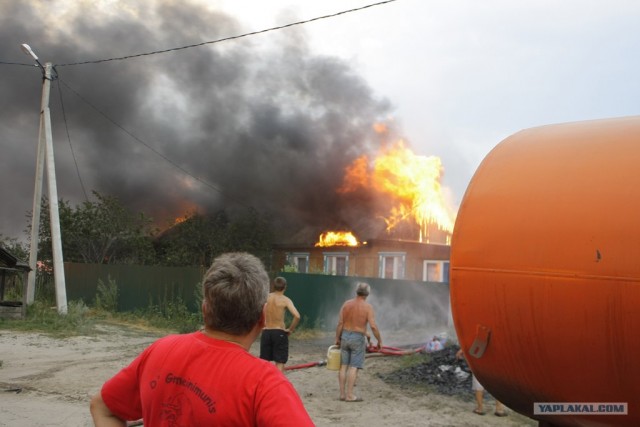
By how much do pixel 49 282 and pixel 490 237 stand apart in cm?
2080

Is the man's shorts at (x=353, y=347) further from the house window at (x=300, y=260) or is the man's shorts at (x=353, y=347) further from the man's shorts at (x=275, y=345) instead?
the house window at (x=300, y=260)

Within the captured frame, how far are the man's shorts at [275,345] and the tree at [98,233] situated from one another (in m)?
17.5

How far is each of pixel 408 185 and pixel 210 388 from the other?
67.2 ft

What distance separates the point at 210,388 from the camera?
176 cm

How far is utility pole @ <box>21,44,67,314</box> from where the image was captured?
604 inches

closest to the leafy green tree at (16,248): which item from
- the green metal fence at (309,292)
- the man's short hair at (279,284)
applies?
the green metal fence at (309,292)

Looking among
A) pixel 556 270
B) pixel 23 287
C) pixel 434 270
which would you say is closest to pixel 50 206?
pixel 23 287

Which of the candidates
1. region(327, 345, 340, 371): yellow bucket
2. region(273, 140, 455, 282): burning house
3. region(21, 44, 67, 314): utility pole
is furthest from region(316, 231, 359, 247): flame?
region(327, 345, 340, 371): yellow bucket

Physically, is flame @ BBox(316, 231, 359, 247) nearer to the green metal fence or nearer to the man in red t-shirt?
the green metal fence

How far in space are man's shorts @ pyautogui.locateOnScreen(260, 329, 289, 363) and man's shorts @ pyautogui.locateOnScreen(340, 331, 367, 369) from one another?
32.4 inches

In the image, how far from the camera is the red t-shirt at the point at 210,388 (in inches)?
67.1

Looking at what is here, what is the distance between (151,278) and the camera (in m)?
17.7

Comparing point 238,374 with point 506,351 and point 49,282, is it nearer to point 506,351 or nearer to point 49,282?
point 506,351

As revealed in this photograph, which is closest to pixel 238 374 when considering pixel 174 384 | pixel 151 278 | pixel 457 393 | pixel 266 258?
pixel 174 384
